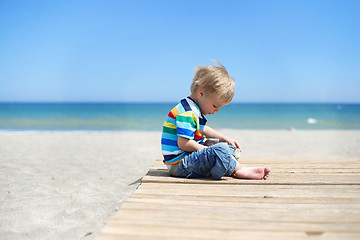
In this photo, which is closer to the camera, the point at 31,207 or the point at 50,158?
the point at 31,207

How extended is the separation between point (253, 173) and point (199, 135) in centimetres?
62

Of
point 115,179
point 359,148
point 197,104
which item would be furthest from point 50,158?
point 359,148

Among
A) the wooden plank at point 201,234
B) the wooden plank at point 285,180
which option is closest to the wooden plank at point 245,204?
the wooden plank at point 201,234

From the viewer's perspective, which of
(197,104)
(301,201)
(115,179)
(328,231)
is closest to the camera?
(328,231)

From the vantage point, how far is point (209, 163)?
2707 mm

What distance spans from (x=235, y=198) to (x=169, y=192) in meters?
0.51

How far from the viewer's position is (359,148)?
809 centimetres

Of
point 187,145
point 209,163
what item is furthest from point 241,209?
point 187,145

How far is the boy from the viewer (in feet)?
8.76

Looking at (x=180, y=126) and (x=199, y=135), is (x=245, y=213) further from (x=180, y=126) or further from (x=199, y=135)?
(x=199, y=135)

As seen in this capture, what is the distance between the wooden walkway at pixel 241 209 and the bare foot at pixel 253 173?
0.08 meters

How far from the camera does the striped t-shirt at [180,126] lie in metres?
2.65

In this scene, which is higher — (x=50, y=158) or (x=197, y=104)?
(x=197, y=104)

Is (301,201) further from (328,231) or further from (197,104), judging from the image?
(197,104)
